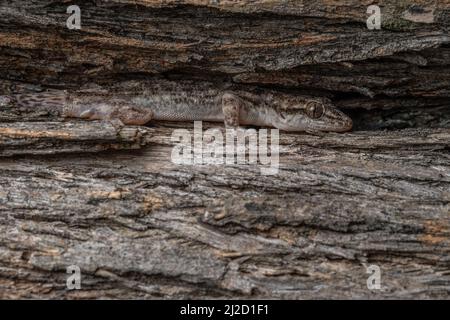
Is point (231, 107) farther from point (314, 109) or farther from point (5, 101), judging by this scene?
point (5, 101)

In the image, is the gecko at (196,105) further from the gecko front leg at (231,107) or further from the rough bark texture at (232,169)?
the rough bark texture at (232,169)

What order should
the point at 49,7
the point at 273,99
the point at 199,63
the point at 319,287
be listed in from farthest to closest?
the point at 273,99
the point at 199,63
the point at 49,7
the point at 319,287

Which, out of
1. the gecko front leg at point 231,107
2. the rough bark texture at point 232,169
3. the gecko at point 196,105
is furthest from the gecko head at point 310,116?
the gecko front leg at point 231,107

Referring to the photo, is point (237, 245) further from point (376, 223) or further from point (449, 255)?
point (449, 255)

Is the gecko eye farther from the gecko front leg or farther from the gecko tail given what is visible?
the gecko tail

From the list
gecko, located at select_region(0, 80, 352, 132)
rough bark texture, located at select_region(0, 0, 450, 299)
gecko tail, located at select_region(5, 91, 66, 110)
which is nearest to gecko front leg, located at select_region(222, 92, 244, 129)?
gecko, located at select_region(0, 80, 352, 132)

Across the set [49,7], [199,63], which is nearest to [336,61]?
[199,63]
